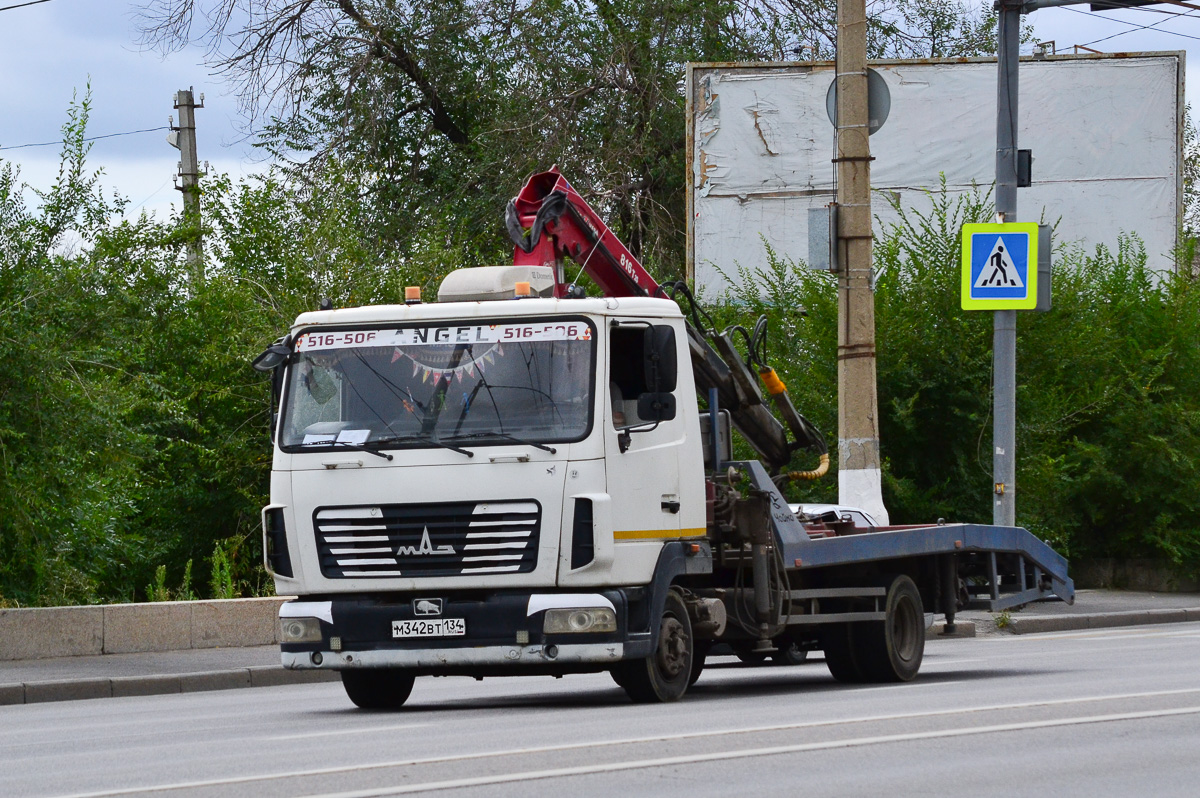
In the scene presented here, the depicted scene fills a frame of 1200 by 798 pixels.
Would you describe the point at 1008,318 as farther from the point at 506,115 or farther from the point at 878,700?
the point at 506,115

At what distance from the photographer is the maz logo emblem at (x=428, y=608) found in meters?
10.8

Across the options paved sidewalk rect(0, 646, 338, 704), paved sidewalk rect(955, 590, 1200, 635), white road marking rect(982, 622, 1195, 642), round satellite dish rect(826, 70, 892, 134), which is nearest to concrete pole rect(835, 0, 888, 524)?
round satellite dish rect(826, 70, 892, 134)

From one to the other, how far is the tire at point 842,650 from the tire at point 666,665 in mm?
2170

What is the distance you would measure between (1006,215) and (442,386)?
1043 centimetres

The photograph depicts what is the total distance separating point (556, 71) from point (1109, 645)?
1883 centimetres

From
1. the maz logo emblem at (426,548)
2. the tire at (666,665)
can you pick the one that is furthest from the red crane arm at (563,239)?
the tire at (666,665)

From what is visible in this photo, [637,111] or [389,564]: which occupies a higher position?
[637,111]

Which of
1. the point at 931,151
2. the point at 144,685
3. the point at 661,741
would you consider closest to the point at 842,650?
the point at 661,741

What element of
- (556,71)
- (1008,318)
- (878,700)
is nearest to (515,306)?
(878,700)

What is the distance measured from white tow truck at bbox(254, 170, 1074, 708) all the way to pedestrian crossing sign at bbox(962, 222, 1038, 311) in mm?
8252

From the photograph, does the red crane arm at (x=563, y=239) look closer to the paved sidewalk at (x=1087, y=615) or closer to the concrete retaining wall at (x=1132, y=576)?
the paved sidewalk at (x=1087, y=615)

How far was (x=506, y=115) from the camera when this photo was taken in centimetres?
3319

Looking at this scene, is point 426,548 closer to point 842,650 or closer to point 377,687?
point 377,687

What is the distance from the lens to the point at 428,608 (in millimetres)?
10852
